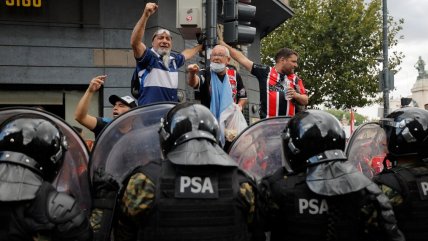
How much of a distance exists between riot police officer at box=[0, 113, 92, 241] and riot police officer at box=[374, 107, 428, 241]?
70.0 inches

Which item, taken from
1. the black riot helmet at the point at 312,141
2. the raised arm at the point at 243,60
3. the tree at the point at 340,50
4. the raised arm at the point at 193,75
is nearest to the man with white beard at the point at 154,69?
the raised arm at the point at 193,75

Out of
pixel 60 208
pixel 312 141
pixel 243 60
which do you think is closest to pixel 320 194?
pixel 312 141

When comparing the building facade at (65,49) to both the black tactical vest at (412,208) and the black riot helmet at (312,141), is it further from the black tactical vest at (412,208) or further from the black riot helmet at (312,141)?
the black tactical vest at (412,208)

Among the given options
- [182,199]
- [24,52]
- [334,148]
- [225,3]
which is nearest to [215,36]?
[225,3]

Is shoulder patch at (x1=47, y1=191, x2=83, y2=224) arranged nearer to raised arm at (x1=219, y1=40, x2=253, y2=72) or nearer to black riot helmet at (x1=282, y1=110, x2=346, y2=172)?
black riot helmet at (x1=282, y1=110, x2=346, y2=172)

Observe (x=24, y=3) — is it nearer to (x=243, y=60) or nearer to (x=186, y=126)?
(x=243, y=60)

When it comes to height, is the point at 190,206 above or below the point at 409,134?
below

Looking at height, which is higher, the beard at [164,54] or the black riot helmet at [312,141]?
the beard at [164,54]

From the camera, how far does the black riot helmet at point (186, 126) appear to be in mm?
2740

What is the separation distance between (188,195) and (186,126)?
37cm

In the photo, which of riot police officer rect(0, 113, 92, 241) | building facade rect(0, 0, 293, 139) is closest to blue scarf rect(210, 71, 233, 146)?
riot police officer rect(0, 113, 92, 241)

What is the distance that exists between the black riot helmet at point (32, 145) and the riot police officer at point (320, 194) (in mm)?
1143

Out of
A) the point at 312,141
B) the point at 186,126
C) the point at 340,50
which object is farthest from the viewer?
the point at 340,50

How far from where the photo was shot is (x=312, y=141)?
2.99 m
